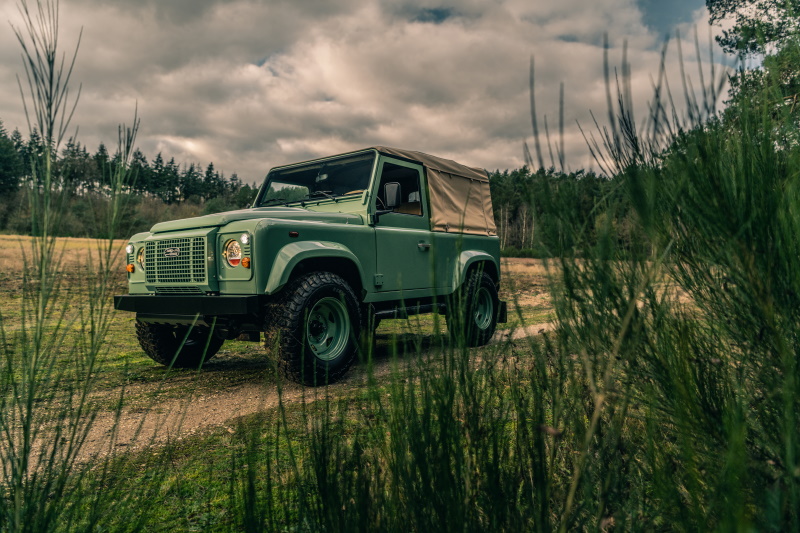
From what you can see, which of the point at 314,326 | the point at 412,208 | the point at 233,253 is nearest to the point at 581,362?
the point at 314,326

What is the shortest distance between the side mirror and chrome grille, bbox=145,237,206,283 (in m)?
1.82

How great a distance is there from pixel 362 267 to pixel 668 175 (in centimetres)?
330

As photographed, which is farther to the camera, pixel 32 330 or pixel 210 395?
pixel 210 395

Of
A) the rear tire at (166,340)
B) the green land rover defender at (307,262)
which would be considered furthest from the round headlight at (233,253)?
the rear tire at (166,340)

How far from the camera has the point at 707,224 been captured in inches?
54.1

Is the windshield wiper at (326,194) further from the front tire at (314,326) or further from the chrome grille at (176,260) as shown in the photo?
the chrome grille at (176,260)

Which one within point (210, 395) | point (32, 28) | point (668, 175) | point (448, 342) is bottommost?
point (210, 395)

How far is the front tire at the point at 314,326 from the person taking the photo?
3.77 m

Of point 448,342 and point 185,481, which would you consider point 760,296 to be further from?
point 185,481

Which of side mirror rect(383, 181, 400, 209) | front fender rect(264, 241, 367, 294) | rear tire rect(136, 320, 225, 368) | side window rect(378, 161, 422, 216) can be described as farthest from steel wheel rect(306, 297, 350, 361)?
side window rect(378, 161, 422, 216)

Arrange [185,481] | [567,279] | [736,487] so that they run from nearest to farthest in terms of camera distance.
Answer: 1. [736,487]
2. [567,279]
3. [185,481]

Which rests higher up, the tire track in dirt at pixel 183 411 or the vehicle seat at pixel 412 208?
the vehicle seat at pixel 412 208

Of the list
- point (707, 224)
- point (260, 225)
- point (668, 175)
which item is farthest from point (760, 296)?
point (260, 225)

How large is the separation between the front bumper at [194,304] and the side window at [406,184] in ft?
6.68
